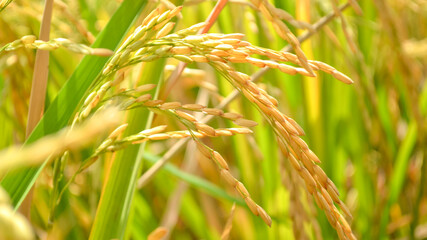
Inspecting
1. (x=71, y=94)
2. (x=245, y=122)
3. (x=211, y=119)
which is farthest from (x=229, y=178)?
(x=211, y=119)

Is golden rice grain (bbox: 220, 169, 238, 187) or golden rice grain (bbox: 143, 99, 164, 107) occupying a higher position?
golden rice grain (bbox: 143, 99, 164, 107)

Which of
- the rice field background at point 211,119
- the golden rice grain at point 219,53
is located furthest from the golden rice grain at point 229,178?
the golden rice grain at point 219,53


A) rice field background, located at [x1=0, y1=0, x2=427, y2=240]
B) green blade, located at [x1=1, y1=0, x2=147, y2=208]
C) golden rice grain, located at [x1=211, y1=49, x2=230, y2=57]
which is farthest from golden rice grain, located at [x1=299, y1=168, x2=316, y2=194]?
green blade, located at [x1=1, y1=0, x2=147, y2=208]

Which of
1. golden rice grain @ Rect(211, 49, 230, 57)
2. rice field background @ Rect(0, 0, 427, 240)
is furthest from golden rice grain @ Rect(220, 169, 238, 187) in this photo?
golden rice grain @ Rect(211, 49, 230, 57)

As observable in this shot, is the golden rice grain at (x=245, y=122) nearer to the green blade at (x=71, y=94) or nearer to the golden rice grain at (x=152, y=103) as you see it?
the golden rice grain at (x=152, y=103)

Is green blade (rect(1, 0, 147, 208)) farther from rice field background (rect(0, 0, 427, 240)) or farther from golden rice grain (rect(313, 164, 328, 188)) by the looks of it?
golden rice grain (rect(313, 164, 328, 188))

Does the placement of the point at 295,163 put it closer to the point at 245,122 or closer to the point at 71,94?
the point at 245,122

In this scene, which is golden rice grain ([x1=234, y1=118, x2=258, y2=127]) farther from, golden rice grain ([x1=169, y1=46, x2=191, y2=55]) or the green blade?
the green blade

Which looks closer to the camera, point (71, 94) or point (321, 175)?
point (321, 175)
